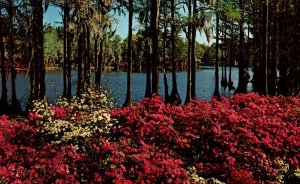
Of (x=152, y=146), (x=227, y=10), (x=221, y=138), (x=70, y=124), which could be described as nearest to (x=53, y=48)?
(x=227, y=10)

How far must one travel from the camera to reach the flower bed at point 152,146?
8.98m

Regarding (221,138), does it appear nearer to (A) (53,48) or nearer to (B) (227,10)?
(B) (227,10)

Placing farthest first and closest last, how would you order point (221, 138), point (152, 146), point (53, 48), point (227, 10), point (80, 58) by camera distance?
1. point (53, 48)
2. point (80, 58)
3. point (227, 10)
4. point (221, 138)
5. point (152, 146)

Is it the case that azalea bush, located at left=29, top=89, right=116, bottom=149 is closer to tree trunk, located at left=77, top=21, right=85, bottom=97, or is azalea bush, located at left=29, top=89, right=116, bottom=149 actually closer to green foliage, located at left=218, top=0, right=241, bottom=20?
green foliage, located at left=218, top=0, right=241, bottom=20

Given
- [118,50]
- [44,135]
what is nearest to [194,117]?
[44,135]

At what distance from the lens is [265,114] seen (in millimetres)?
14312

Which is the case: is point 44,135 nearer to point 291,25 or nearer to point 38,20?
point 38,20

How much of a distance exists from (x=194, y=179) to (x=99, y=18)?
1969cm

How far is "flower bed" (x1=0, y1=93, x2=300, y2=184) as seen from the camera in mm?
8977

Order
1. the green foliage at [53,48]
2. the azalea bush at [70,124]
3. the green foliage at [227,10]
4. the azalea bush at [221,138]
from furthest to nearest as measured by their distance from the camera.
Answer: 1. the green foliage at [53,48]
2. the green foliage at [227,10]
3. the azalea bush at [221,138]
4. the azalea bush at [70,124]

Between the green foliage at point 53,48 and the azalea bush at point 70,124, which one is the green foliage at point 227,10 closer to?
the azalea bush at point 70,124

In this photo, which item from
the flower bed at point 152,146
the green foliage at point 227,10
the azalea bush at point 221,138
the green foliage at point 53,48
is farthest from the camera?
the green foliage at point 53,48

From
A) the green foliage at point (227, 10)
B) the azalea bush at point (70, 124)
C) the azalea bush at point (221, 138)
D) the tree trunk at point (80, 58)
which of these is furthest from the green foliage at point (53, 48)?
the azalea bush at point (221, 138)

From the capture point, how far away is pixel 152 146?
411 inches
